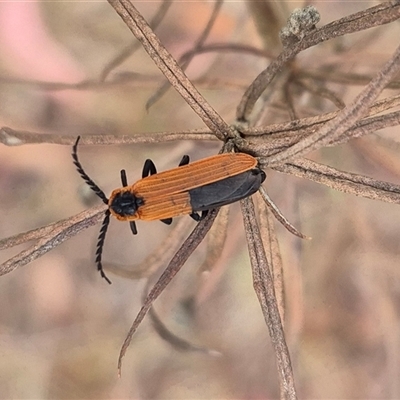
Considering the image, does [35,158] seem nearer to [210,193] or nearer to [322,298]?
[210,193]

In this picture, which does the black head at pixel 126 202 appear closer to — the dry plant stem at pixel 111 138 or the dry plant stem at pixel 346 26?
the dry plant stem at pixel 111 138

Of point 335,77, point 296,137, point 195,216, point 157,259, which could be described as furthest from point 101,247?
point 335,77

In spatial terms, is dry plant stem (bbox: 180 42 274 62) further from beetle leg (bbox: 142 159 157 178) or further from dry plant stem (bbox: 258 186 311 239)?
dry plant stem (bbox: 258 186 311 239)

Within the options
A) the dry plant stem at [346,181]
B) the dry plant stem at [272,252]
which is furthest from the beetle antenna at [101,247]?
the dry plant stem at [346,181]

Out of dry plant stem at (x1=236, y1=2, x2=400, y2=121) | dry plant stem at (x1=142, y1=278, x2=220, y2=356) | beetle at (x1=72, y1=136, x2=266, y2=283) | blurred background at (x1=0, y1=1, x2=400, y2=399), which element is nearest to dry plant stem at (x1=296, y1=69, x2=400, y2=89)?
blurred background at (x1=0, y1=1, x2=400, y2=399)

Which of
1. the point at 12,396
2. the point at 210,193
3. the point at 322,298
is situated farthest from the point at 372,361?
the point at 12,396

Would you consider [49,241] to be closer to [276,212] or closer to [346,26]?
[276,212]
